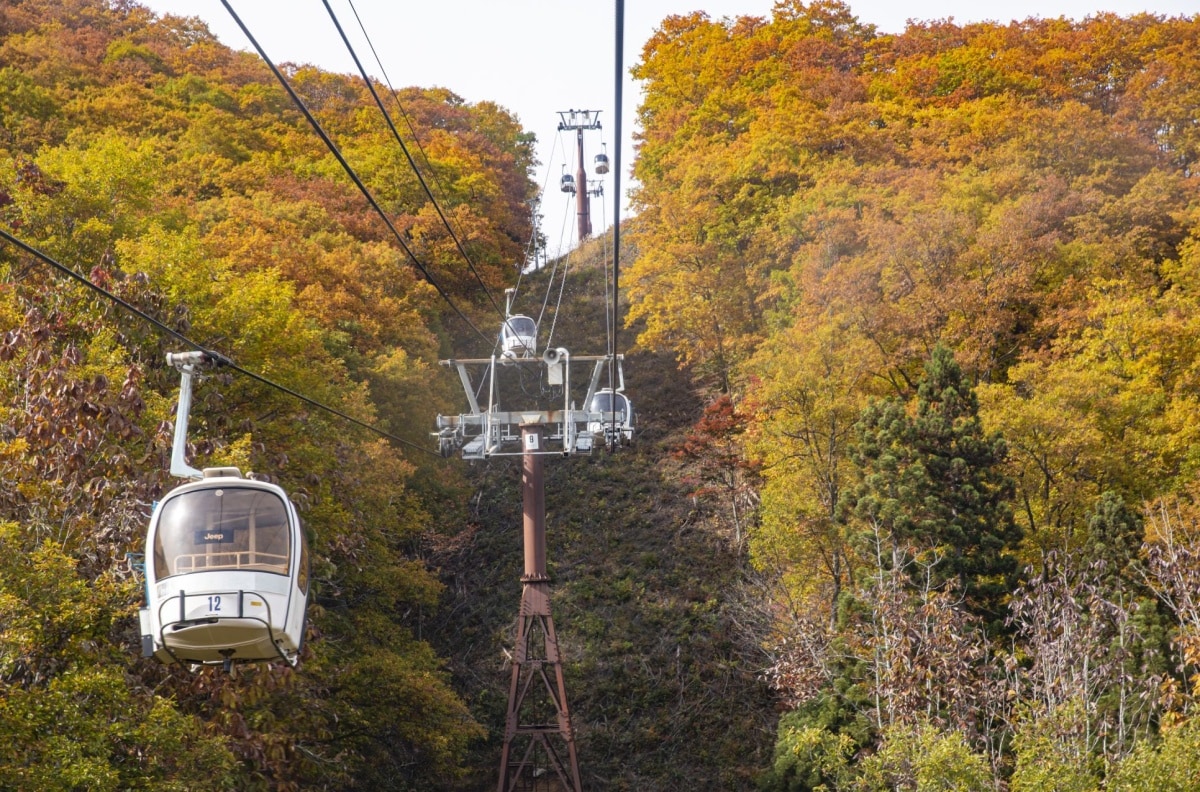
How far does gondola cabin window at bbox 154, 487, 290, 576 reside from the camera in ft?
37.4

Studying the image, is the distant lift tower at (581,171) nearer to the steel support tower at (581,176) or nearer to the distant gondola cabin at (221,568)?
the steel support tower at (581,176)

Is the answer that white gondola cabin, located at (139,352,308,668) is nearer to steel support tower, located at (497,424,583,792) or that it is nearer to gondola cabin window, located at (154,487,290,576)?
gondola cabin window, located at (154,487,290,576)

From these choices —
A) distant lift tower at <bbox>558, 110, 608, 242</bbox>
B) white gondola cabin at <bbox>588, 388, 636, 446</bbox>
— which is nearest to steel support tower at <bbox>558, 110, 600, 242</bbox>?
distant lift tower at <bbox>558, 110, 608, 242</bbox>

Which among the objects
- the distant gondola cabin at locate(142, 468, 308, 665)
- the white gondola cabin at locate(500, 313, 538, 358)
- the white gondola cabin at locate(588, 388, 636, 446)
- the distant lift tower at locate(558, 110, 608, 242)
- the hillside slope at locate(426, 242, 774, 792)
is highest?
the distant lift tower at locate(558, 110, 608, 242)

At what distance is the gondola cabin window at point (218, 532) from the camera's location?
37.4 ft

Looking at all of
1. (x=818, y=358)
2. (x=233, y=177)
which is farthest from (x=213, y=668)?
(x=233, y=177)

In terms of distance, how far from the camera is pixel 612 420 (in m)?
25.4

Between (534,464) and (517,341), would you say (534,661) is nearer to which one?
(534,464)

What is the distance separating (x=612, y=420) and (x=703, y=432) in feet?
32.9

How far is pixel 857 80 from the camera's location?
53.6 m

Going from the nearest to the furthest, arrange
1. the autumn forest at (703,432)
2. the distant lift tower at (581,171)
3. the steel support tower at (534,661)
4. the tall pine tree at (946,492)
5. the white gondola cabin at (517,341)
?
1. the autumn forest at (703,432)
2. the tall pine tree at (946,492)
3. the white gondola cabin at (517,341)
4. the steel support tower at (534,661)
5. the distant lift tower at (581,171)

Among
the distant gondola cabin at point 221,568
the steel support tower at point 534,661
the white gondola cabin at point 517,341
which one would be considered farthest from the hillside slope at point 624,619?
the distant gondola cabin at point 221,568

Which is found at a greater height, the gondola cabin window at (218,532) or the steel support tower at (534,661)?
the gondola cabin window at (218,532)

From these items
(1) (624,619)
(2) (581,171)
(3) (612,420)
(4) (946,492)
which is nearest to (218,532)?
(3) (612,420)
